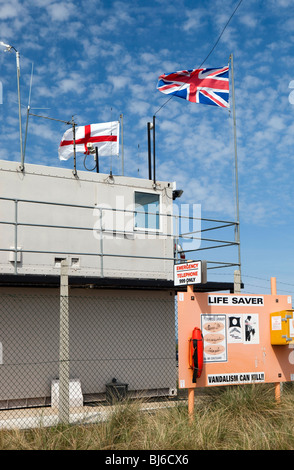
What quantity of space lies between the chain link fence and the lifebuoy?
318 centimetres

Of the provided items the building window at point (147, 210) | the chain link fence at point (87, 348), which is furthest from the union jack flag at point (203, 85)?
the chain link fence at point (87, 348)

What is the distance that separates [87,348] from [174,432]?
5.41m

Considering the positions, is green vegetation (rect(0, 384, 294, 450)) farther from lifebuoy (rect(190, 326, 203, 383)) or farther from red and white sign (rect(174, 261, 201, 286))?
red and white sign (rect(174, 261, 201, 286))

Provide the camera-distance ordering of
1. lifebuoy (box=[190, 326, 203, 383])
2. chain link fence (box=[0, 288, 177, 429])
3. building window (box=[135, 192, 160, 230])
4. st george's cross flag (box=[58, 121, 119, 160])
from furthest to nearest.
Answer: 1. st george's cross flag (box=[58, 121, 119, 160])
2. building window (box=[135, 192, 160, 230])
3. chain link fence (box=[0, 288, 177, 429])
4. lifebuoy (box=[190, 326, 203, 383])

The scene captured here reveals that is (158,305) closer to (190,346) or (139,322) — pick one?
(139,322)

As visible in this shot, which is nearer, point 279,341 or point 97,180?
point 279,341

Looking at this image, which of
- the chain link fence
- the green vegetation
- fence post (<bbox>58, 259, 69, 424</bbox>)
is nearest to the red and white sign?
fence post (<bbox>58, 259, 69, 424</bbox>)

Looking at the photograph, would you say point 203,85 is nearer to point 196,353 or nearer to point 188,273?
point 188,273

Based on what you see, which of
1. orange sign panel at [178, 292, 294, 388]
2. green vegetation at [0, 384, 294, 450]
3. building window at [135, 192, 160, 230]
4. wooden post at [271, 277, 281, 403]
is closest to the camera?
green vegetation at [0, 384, 294, 450]

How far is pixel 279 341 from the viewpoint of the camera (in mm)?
9852

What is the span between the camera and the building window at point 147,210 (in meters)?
13.5

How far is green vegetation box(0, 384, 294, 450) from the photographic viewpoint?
6.95 meters

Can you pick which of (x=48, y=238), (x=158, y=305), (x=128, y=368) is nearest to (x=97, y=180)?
(x=48, y=238)
